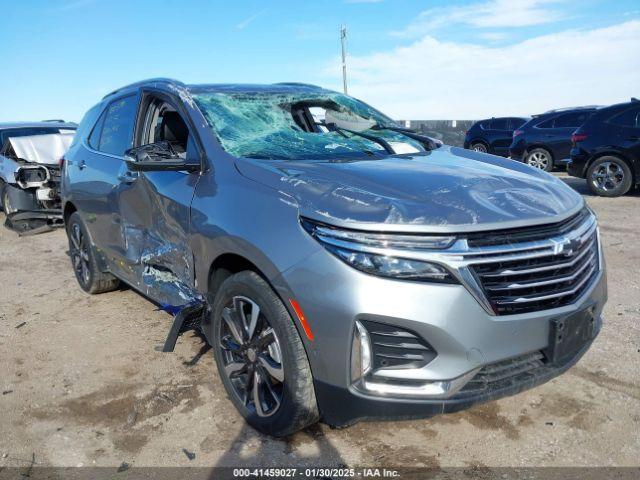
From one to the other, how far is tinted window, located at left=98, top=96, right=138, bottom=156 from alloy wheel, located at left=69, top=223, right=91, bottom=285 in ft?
3.05

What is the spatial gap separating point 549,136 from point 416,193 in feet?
39.5

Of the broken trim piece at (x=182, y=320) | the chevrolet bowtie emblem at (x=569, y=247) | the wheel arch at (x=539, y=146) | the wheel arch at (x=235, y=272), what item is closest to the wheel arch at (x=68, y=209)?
the broken trim piece at (x=182, y=320)

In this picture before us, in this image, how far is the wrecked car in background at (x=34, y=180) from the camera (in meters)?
8.20

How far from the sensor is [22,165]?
8203 millimetres

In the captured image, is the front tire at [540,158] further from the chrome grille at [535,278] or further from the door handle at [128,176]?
the chrome grille at [535,278]

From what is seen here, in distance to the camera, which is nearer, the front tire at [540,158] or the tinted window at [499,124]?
the front tire at [540,158]

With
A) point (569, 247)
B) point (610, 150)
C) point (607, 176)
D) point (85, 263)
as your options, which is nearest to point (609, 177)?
point (607, 176)

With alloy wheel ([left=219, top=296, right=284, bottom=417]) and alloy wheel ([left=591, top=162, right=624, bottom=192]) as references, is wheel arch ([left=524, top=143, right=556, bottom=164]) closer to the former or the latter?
alloy wheel ([left=591, top=162, right=624, bottom=192])

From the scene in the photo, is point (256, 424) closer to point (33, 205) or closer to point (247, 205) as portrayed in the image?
point (247, 205)

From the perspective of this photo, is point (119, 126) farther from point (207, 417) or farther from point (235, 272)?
point (207, 417)

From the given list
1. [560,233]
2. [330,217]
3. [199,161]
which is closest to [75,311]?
[199,161]

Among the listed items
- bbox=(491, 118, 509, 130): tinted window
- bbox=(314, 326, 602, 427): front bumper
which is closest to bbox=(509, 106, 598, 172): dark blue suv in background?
bbox=(491, 118, 509, 130): tinted window

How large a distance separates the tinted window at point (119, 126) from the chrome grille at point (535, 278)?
284cm

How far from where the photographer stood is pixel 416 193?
7.66 ft
